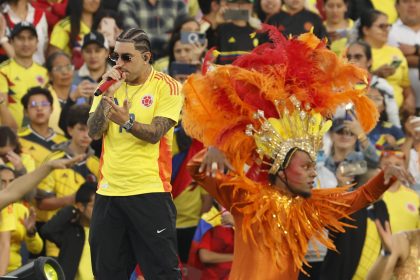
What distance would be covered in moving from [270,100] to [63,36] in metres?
5.84

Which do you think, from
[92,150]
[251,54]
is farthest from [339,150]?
[251,54]

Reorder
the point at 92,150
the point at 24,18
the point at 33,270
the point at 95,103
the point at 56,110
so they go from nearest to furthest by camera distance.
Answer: the point at 33,270 → the point at 95,103 → the point at 92,150 → the point at 56,110 → the point at 24,18

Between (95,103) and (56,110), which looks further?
(56,110)

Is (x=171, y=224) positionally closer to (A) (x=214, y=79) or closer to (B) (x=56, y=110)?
(A) (x=214, y=79)

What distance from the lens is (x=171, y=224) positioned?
788 centimetres

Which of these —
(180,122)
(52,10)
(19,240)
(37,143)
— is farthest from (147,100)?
(52,10)

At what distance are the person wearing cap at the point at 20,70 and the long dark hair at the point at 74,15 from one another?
63cm

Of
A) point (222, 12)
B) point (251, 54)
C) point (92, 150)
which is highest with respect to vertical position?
point (251, 54)

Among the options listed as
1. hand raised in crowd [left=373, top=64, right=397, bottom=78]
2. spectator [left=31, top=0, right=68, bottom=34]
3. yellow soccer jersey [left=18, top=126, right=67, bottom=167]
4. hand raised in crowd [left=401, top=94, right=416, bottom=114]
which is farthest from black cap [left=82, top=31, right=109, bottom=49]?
hand raised in crowd [left=401, top=94, right=416, bottom=114]

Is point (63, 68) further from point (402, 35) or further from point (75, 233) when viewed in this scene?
point (402, 35)

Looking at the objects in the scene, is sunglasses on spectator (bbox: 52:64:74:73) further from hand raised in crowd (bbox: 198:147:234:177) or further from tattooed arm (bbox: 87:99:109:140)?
hand raised in crowd (bbox: 198:147:234:177)

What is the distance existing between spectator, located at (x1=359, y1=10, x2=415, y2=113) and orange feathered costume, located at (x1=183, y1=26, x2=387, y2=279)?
5.49 metres

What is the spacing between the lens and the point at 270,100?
7.65 metres

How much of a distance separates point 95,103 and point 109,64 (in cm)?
485
